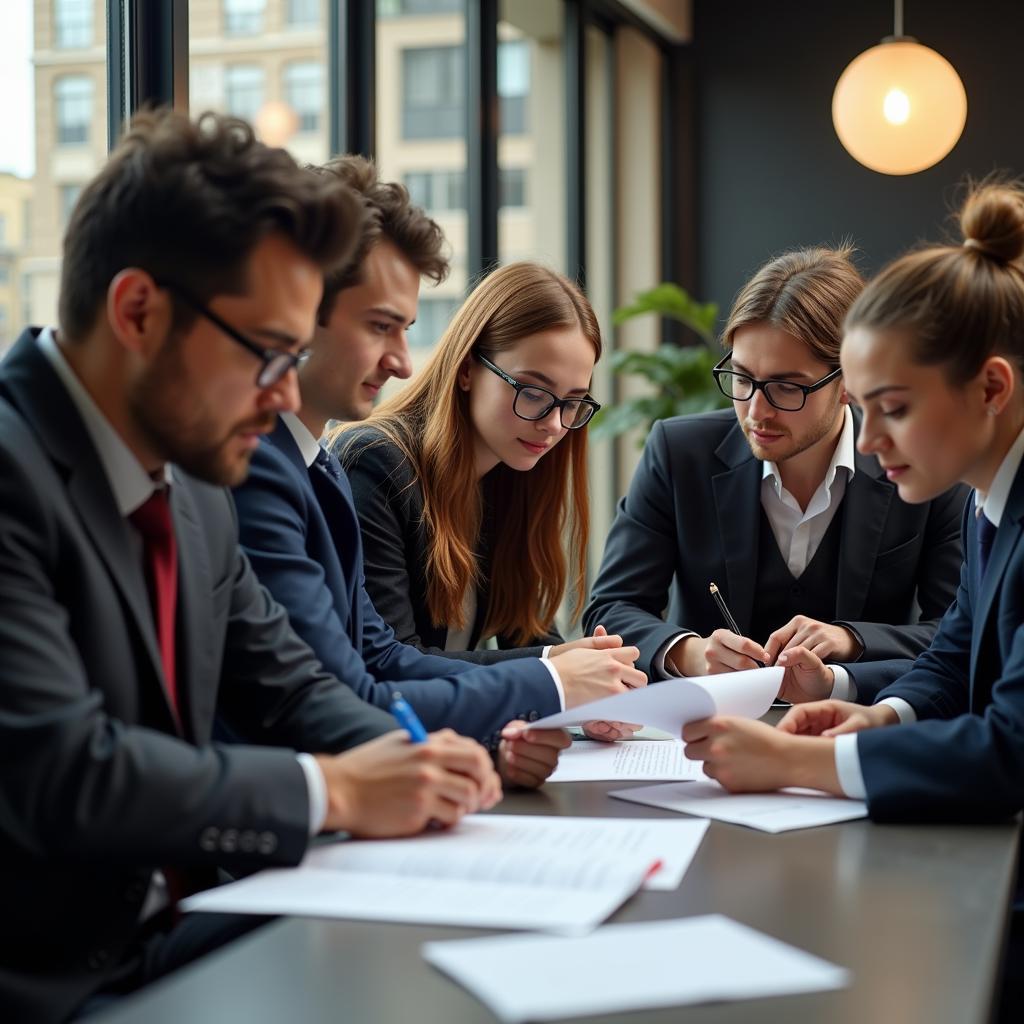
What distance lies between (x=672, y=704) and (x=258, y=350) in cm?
64

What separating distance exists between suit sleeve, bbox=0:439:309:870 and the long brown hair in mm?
1193

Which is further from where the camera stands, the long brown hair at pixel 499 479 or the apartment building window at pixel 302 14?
the apartment building window at pixel 302 14

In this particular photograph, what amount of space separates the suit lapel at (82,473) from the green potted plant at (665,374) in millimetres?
4463

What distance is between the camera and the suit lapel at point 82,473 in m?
1.35

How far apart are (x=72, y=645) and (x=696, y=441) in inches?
74.0

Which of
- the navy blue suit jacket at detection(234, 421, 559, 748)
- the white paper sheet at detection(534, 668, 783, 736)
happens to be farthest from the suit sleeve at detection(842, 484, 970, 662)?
the navy blue suit jacket at detection(234, 421, 559, 748)

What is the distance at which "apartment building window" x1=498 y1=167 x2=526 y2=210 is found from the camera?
5395mm

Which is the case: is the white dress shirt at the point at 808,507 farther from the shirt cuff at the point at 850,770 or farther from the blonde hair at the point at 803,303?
the shirt cuff at the point at 850,770

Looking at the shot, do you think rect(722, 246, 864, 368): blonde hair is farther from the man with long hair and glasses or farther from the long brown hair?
the long brown hair

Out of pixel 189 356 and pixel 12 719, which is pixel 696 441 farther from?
pixel 12 719

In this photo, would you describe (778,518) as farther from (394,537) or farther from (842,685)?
(394,537)

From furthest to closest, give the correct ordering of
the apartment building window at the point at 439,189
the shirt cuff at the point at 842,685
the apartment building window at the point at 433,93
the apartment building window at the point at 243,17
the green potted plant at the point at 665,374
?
the green potted plant at the point at 665,374 → the apartment building window at the point at 439,189 → the apartment building window at the point at 433,93 → the apartment building window at the point at 243,17 → the shirt cuff at the point at 842,685

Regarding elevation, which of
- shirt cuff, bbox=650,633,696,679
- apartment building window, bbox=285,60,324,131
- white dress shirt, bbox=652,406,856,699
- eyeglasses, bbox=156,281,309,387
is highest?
apartment building window, bbox=285,60,324,131

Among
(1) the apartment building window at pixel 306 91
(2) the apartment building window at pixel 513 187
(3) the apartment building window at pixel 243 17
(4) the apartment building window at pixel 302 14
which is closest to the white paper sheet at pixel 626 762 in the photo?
(3) the apartment building window at pixel 243 17
